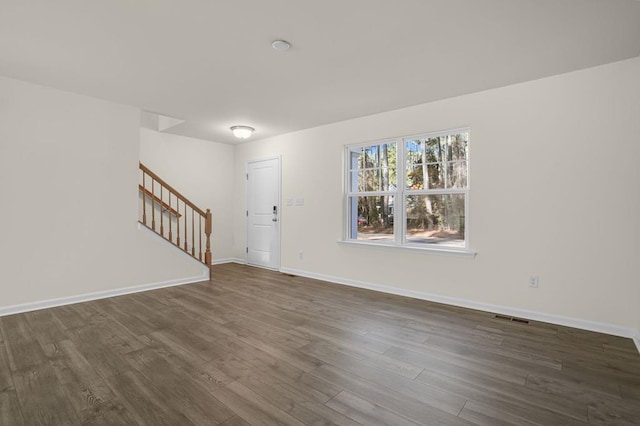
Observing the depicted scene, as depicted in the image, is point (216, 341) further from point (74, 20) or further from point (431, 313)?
point (74, 20)

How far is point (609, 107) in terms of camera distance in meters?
2.93

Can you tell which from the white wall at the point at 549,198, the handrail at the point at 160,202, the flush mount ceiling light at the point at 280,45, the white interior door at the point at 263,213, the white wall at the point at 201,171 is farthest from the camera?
the white interior door at the point at 263,213

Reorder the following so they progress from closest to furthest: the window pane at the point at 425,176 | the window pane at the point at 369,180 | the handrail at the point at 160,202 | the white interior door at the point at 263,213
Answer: the window pane at the point at 425,176 → the window pane at the point at 369,180 → the handrail at the point at 160,202 → the white interior door at the point at 263,213

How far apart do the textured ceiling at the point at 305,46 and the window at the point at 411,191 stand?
0.67 meters

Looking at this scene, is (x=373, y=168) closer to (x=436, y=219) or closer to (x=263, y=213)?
(x=436, y=219)

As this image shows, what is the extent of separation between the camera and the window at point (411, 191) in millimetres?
3879

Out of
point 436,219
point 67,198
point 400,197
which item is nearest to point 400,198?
point 400,197

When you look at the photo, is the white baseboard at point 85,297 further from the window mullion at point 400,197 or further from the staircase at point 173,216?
the window mullion at point 400,197

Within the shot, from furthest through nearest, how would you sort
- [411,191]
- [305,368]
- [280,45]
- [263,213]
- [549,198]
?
[263,213]
[411,191]
[549,198]
[280,45]
[305,368]

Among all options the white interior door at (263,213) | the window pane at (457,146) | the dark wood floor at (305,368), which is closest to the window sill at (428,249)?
the dark wood floor at (305,368)

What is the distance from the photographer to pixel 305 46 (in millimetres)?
2672

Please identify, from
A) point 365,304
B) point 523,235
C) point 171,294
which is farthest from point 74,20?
point 523,235

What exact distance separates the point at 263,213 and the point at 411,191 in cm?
305

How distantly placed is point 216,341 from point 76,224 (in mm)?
2546
